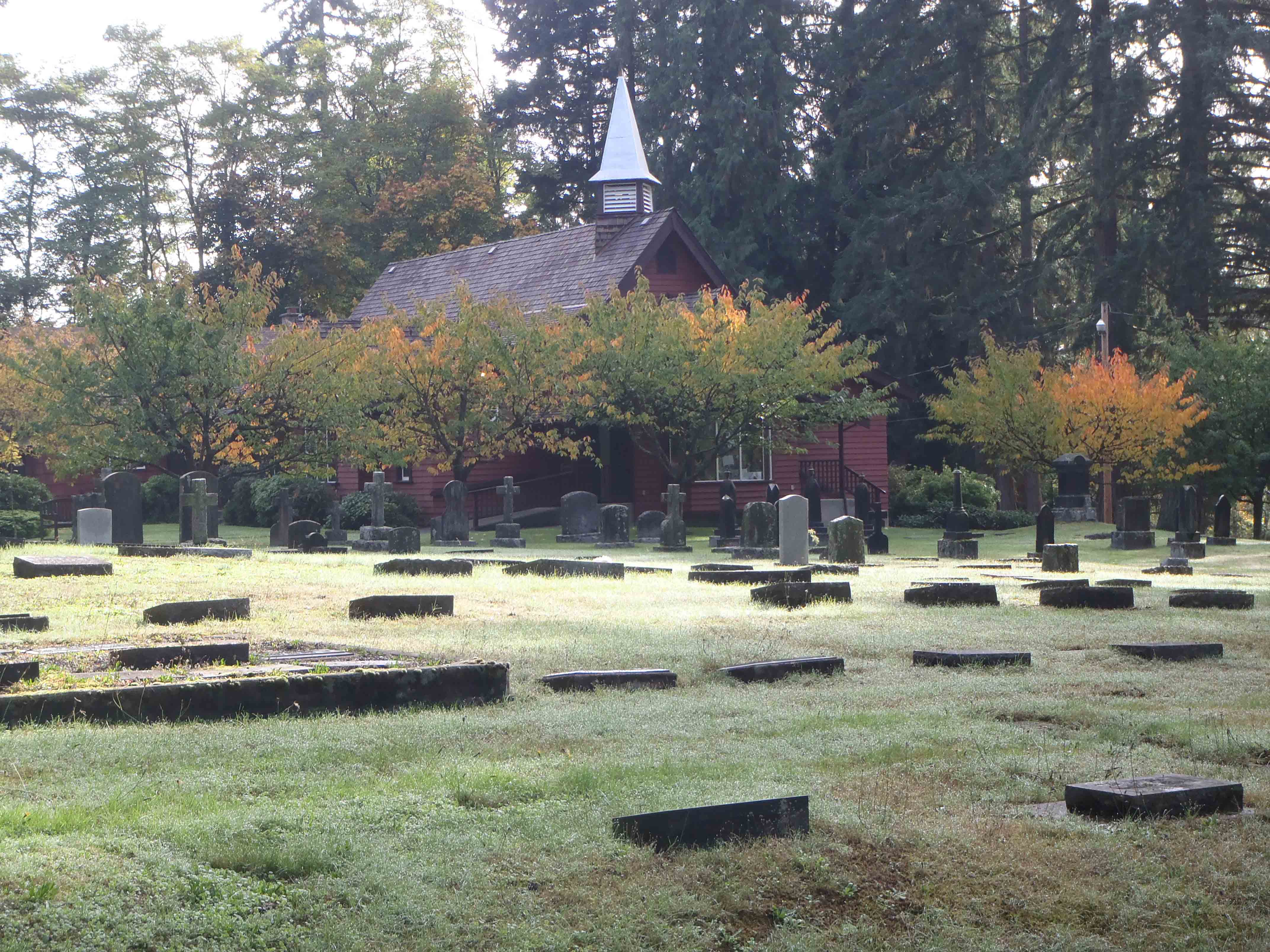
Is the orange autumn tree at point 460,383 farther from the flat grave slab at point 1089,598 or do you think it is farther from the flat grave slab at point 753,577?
the flat grave slab at point 1089,598

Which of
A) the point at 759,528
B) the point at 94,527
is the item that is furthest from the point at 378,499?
the point at 759,528

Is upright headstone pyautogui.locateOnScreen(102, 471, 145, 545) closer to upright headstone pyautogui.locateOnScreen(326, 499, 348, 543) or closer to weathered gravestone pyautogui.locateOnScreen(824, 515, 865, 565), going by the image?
upright headstone pyautogui.locateOnScreen(326, 499, 348, 543)

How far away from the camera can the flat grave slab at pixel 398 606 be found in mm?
11859

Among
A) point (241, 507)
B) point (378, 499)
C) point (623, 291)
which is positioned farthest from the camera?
point (623, 291)

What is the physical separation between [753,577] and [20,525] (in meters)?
20.6

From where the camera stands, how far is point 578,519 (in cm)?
3067

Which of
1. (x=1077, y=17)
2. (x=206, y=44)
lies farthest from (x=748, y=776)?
(x=206, y=44)

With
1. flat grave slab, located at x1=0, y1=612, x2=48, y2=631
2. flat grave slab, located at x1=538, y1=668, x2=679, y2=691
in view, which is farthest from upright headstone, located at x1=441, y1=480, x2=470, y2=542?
flat grave slab, located at x1=538, y1=668, x2=679, y2=691

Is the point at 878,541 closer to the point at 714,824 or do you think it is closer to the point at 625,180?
the point at 625,180

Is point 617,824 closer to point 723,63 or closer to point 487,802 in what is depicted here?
point 487,802

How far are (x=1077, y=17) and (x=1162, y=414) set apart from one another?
15.7 metres

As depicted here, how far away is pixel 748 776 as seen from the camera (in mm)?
6258

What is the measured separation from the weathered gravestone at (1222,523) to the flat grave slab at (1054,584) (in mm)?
11366

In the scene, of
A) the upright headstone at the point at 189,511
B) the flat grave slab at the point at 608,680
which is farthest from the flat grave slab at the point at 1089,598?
the upright headstone at the point at 189,511
